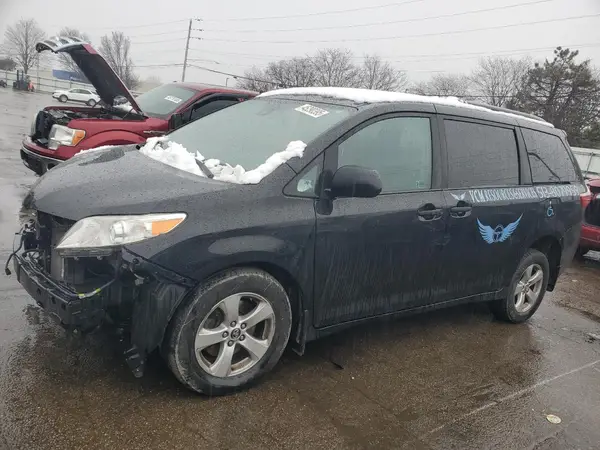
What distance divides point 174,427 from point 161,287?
0.72 m

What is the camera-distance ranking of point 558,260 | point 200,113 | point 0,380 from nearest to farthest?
point 0,380 → point 558,260 → point 200,113

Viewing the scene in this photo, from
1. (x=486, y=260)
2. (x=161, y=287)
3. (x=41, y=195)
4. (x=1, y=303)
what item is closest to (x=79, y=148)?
(x=1, y=303)

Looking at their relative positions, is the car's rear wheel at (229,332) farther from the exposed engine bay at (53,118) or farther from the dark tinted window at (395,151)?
the exposed engine bay at (53,118)

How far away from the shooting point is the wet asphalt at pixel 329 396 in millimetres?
2592

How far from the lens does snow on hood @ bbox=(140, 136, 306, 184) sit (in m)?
2.95

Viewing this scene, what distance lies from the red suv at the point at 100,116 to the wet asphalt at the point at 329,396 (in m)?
2.54

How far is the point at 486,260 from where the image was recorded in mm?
4086

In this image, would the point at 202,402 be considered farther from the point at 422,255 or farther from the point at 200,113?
the point at 200,113

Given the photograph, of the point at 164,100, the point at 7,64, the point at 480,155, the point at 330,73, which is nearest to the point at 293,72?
the point at 330,73

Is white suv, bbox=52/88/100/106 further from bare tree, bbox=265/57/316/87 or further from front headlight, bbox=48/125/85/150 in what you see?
front headlight, bbox=48/125/85/150

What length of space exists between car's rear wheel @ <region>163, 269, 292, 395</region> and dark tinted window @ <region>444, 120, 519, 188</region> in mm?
1674

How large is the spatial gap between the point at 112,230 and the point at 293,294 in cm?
111

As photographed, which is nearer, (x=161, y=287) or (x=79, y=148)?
(x=161, y=287)

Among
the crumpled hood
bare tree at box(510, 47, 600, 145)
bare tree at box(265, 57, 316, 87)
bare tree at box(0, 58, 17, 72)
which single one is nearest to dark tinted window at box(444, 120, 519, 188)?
the crumpled hood
